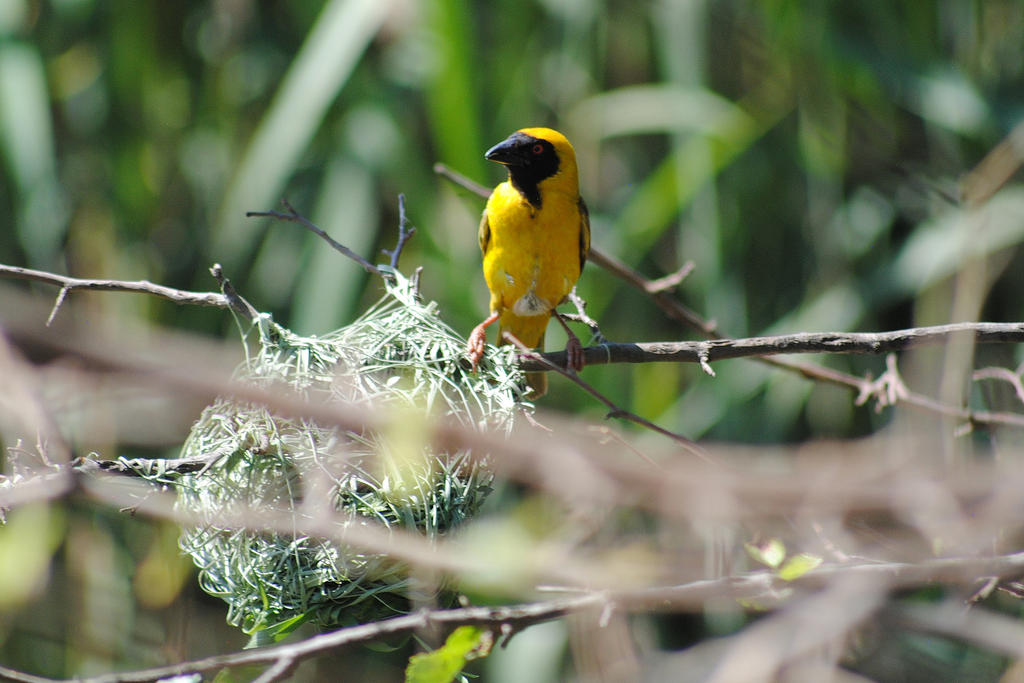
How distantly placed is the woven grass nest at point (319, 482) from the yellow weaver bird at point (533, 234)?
104 centimetres

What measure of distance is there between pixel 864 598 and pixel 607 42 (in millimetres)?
5675

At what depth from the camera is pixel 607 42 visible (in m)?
6.03

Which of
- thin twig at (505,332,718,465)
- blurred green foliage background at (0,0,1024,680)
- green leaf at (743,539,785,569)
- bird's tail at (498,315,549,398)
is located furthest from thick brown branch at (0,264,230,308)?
blurred green foliage background at (0,0,1024,680)

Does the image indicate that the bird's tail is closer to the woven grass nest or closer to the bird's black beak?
the bird's black beak

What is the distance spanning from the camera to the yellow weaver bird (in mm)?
3111

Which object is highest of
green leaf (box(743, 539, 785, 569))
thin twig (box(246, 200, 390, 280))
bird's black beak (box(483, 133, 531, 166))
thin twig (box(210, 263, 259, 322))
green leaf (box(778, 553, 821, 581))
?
bird's black beak (box(483, 133, 531, 166))

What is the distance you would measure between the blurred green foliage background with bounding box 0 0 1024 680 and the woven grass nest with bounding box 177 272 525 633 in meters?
2.27

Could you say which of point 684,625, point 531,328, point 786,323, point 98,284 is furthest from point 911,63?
point 98,284

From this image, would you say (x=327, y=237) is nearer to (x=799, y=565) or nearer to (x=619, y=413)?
(x=619, y=413)

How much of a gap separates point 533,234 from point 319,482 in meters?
1.58

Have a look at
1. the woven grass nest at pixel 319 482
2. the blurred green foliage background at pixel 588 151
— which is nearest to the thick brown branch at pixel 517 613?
the woven grass nest at pixel 319 482

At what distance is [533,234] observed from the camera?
3.11 m

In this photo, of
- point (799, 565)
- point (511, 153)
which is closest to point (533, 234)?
point (511, 153)

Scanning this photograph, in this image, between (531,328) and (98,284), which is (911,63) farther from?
(98,284)
